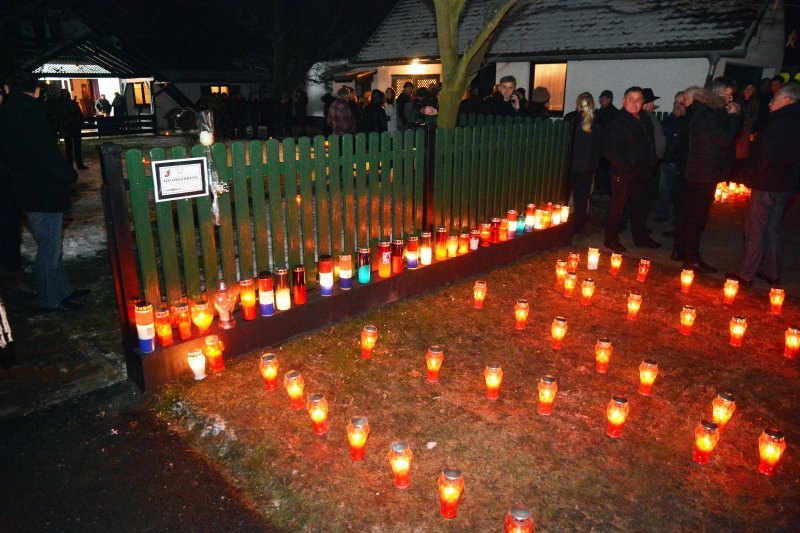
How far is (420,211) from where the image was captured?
20.9 feet

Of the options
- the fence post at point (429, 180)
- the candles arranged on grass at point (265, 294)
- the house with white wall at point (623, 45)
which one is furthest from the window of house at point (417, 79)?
the candles arranged on grass at point (265, 294)

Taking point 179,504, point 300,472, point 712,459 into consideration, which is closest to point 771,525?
point 712,459

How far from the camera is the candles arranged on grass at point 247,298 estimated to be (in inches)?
182

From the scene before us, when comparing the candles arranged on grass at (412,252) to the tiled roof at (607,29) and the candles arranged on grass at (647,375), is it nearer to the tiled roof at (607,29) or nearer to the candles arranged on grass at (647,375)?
the candles arranged on grass at (647,375)

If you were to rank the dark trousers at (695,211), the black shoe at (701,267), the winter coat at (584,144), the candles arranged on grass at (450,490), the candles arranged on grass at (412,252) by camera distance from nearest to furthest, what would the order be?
the candles arranged on grass at (450,490), the candles arranged on grass at (412,252), the dark trousers at (695,211), the black shoe at (701,267), the winter coat at (584,144)

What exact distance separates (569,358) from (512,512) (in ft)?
8.17

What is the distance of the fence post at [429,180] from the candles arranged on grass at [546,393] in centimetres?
301

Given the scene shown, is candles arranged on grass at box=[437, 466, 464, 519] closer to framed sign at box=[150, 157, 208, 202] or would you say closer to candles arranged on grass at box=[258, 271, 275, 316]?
candles arranged on grass at box=[258, 271, 275, 316]

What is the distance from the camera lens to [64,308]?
5441 mm

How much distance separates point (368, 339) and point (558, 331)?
5.66ft

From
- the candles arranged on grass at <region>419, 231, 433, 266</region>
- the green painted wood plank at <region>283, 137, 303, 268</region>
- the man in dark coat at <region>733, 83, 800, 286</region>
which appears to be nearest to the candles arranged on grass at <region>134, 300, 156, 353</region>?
the green painted wood plank at <region>283, 137, 303, 268</region>

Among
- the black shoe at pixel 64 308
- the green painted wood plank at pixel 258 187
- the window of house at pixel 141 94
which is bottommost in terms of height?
the black shoe at pixel 64 308

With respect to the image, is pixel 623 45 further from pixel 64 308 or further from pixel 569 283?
pixel 64 308

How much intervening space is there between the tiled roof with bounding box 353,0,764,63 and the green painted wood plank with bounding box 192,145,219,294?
10.5 meters
